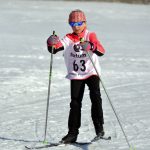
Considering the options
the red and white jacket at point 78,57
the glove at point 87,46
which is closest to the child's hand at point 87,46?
the glove at point 87,46

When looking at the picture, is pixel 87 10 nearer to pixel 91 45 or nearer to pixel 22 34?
pixel 22 34

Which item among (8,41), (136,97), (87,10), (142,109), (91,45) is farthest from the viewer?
(87,10)

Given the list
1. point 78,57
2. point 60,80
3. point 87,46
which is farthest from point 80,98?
point 60,80

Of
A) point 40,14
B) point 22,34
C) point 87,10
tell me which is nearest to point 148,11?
point 87,10

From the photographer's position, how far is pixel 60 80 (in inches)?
444

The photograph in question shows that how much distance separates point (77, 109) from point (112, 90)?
4.20 m

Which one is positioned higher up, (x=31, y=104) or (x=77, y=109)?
(x=77, y=109)

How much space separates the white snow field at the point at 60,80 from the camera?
23.5 ft

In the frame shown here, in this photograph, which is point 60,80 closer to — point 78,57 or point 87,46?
point 78,57

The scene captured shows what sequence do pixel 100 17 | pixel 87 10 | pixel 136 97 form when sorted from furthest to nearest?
pixel 87 10, pixel 100 17, pixel 136 97

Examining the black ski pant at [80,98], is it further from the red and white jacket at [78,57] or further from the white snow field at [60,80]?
the white snow field at [60,80]

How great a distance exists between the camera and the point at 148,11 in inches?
1030

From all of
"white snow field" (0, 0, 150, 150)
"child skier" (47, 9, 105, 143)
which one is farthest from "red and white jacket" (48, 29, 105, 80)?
"white snow field" (0, 0, 150, 150)

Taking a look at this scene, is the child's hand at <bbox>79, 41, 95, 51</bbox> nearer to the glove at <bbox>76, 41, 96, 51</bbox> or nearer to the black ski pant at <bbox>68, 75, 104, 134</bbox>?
the glove at <bbox>76, 41, 96, 51</bbox>
